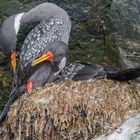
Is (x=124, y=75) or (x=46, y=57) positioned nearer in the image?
(x=124, y=75)

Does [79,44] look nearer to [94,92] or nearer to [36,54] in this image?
[36,54]

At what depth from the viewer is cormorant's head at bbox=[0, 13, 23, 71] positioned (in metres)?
5.80

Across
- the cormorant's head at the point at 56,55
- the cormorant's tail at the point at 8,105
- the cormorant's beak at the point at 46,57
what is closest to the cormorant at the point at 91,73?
the cormorant's head at the point at 56,55

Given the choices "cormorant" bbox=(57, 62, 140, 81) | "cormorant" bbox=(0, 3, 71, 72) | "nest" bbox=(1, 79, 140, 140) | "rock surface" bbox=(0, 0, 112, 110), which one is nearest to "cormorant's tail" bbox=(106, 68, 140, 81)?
"cormorant" bbox=(57, 62, 140, 81)

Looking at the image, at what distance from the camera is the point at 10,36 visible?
5.87 metres

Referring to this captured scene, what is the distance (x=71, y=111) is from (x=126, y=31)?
1323 millimetres

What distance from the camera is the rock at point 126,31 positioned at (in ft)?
18.9

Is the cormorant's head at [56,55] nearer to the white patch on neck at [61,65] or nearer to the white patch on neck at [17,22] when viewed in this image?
the white patch on neck at [61,65]

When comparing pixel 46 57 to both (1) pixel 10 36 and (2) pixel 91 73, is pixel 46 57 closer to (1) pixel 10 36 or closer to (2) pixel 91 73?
(2) pixel 91 73

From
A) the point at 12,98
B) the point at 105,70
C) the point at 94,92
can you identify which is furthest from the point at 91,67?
the point at 12,98

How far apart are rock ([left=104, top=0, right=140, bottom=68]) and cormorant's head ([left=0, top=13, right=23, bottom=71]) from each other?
105 centimetres

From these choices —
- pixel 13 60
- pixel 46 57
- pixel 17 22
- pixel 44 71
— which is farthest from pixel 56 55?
pixel 17 22

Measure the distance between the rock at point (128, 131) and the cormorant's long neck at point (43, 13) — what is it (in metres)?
1.63

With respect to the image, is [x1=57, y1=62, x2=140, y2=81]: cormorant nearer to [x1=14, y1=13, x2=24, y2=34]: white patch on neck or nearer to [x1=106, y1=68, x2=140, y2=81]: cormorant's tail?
[x1=106, y1=68, x2=140, y2=81]: cormorant's tail
